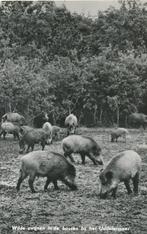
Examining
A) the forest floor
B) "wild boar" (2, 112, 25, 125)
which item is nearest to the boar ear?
the forest floor

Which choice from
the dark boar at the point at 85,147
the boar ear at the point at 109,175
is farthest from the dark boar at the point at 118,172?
the dark boar at the point at 85,147

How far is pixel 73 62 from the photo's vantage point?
39.7 m

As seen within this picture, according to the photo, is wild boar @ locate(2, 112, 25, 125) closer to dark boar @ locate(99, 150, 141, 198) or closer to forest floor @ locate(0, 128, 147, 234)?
forest floor @ locate(0, 128, 147, 234)

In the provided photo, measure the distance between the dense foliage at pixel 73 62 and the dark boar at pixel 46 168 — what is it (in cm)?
1738

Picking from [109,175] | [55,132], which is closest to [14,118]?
[55,132]

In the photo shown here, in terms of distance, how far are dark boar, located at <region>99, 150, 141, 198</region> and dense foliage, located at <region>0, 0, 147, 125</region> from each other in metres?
18.3

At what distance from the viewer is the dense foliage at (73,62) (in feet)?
106

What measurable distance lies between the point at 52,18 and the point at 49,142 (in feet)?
77.3

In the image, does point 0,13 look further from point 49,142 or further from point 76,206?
point 76,206

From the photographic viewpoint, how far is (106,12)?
48.5m

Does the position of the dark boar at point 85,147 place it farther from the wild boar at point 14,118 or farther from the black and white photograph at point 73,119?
the wild boar at point 14,118

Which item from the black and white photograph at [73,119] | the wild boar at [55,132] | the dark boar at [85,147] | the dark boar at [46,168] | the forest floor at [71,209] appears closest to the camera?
the forest floor at [71,209]

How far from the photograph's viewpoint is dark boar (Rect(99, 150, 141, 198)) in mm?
12094

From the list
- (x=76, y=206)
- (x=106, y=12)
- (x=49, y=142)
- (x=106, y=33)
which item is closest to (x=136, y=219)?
(x=76, y=206)
